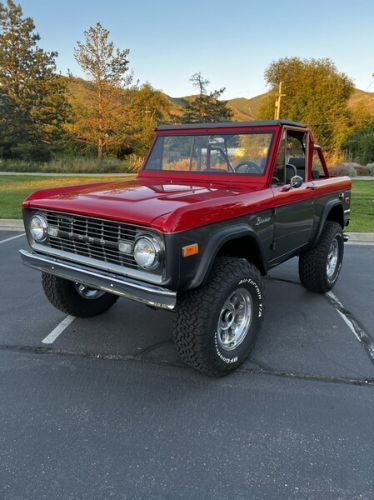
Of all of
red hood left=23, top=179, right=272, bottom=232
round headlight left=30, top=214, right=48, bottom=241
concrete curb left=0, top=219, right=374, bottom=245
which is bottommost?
concrete curb left=0, top=219, right=374, bottom=245

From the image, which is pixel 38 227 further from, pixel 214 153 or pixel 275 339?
pixel 275 339

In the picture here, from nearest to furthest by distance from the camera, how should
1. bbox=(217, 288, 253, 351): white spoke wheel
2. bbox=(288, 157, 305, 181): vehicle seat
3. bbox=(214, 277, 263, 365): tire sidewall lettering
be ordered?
bbox=(214, 277, 263, 365): tire sidewall lettering
bbox=(217, 288, 253, 351): white spoke wheel
bbox=(288, 157, 305, 181): vehicle seat

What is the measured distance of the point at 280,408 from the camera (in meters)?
2.74

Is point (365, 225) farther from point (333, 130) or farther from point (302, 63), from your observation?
point (302, 63)

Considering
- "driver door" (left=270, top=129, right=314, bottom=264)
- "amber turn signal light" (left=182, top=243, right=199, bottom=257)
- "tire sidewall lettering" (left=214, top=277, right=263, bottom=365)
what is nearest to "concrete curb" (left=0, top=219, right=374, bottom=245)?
"driver door" (left=270, top=129, right=314, bottom=264)

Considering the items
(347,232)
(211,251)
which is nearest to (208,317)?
(211,251)

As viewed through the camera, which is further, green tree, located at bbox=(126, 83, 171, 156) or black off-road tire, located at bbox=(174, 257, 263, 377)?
green tree, located at bbox=(126, 83, 171, 156)

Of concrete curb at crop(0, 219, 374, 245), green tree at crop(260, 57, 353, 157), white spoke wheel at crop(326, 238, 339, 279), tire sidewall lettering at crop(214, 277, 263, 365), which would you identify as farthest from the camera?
green tree at crop(260, 57, 353, 157)

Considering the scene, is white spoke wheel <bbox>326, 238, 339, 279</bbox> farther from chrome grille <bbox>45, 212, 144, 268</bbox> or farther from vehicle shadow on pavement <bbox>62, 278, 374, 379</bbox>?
chrome grille <bbox>45, 212, 144, 268</bbox>

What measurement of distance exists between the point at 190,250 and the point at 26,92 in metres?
36.4

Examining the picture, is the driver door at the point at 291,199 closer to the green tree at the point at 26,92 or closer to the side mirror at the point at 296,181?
the side mirror at the point at 296,181

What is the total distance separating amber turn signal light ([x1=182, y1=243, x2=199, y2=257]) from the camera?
259 centimetres

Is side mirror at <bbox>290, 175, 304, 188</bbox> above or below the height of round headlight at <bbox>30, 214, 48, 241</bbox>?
above

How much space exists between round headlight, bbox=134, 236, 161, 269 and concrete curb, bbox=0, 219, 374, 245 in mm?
6075
